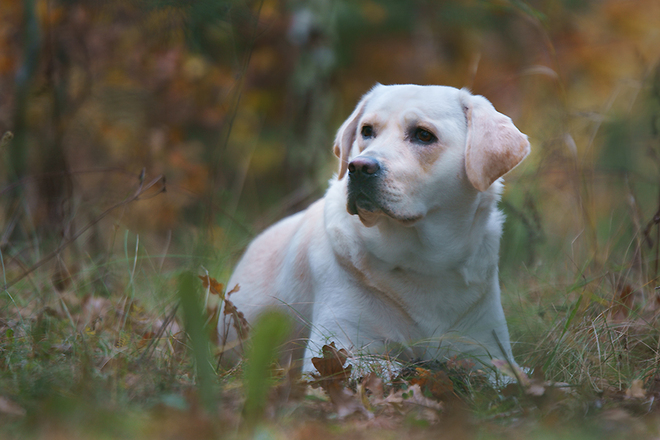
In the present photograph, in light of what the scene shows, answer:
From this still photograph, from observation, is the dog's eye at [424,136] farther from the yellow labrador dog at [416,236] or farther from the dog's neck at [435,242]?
the dog's neck at [435,242]

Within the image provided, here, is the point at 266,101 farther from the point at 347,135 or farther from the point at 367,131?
the point at 367,131

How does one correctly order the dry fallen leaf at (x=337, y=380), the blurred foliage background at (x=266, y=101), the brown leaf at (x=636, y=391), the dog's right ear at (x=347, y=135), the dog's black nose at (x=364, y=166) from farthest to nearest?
1. the blurred foliage background at (x=266, y=101)
2. the dog's right ear at (x=347, y=135)
3. the dog's black nose at (x=364, y=166)
4. the brown leaf at (x=636, y=391)
5. the dry fallen leaf at (x=337, y=380)

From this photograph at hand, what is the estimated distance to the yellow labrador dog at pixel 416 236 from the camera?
2529 millimetres

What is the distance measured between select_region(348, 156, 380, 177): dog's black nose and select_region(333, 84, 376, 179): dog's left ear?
52 cm

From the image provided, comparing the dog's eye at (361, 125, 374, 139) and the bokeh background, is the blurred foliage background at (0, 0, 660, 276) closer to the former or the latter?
the bokeh background

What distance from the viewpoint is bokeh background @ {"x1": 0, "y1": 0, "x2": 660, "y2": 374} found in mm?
3512

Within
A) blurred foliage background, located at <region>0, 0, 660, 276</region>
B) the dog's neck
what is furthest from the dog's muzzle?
blurred foliage background, located at <region>0, 0, 660, 276</region>

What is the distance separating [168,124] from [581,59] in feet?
22.5

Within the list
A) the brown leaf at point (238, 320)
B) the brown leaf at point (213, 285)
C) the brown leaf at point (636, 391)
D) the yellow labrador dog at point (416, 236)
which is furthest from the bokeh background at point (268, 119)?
the brown leaf at point (636, 391)

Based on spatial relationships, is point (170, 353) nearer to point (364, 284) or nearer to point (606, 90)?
point (364, 284)

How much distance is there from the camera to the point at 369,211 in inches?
99.1

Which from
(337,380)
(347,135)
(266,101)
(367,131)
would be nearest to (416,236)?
(367,131)

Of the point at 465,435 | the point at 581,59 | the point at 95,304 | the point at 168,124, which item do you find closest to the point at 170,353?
the point at 95,304

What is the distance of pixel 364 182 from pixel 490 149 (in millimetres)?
575
